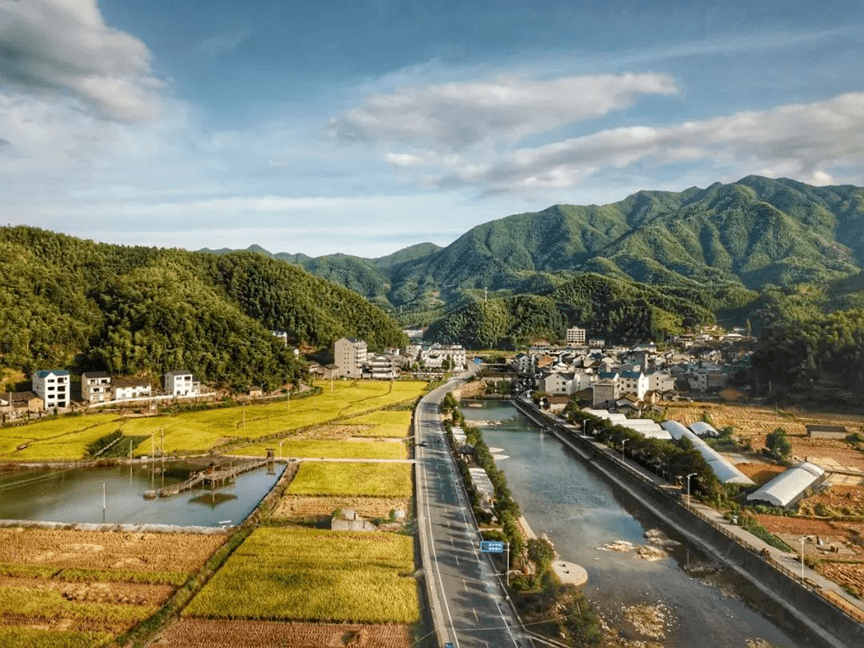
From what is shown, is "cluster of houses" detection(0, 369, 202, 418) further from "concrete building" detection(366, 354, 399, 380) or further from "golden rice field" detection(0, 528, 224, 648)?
"concrete building" detection(366, 354, 399, 380)

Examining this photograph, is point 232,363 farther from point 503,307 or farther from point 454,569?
point 503,307

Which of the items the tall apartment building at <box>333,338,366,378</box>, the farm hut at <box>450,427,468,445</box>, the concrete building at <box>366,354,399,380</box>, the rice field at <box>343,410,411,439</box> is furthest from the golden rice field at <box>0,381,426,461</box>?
the concrete building at <box>366,354,399,380</box>

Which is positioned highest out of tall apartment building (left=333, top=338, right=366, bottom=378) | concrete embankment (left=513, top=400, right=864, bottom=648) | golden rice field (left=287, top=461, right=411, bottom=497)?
tall apartment building (left=333, top=338, right=366, bottom=378)

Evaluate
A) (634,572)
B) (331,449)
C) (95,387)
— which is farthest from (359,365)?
(634,572)

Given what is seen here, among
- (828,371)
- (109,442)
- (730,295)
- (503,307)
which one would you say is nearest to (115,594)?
(109,442)

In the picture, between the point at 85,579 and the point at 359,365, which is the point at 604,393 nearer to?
the point at 359,365

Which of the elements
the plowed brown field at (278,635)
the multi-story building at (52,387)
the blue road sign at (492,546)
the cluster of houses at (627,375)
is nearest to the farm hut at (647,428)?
the cluster of houses at (627,375)

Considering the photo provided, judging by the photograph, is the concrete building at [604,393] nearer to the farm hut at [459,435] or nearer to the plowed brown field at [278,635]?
the farm hut at [459,435]

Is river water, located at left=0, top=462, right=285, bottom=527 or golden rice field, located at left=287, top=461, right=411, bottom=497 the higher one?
golden rice field, located at left=287, top=461, right=411, bottom=497
